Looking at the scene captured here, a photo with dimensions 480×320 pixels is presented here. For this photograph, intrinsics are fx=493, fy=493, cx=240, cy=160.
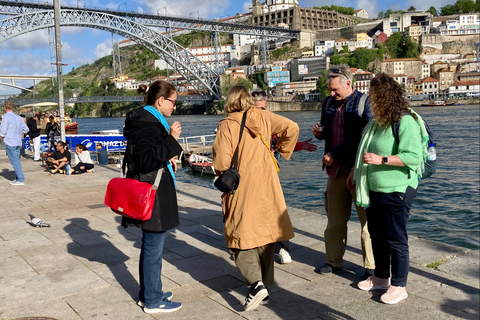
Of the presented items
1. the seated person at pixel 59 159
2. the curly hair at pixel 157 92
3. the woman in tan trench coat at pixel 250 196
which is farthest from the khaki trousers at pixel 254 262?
the seated person at pixel 59 159

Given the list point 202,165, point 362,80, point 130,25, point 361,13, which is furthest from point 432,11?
point 202,165

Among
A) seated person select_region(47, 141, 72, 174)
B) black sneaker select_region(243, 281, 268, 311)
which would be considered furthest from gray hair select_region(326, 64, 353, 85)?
seated person select_region(47, 141, 72, 174)

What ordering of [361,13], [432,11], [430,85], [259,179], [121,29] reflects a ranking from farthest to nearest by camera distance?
[361,13] < [432,11] < [430,85] < [121,29] < [259,179]

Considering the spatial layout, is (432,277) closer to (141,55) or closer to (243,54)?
(243,54)

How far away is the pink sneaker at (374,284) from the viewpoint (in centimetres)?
308

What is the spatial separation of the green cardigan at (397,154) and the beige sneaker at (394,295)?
0.59 m

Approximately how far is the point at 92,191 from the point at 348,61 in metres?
92.6

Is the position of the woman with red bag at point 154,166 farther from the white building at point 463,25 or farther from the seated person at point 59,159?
the white building at point 463,25

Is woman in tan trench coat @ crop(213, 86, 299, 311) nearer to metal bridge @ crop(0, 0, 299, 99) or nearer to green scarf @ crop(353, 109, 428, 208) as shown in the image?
green scarf @ crop(353, 109, 428, 208)

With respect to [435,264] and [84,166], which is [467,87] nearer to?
[84,166]

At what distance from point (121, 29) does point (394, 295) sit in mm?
53898

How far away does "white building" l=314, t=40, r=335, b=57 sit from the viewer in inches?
4181

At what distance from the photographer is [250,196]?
2.88m

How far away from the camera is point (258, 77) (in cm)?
9750
